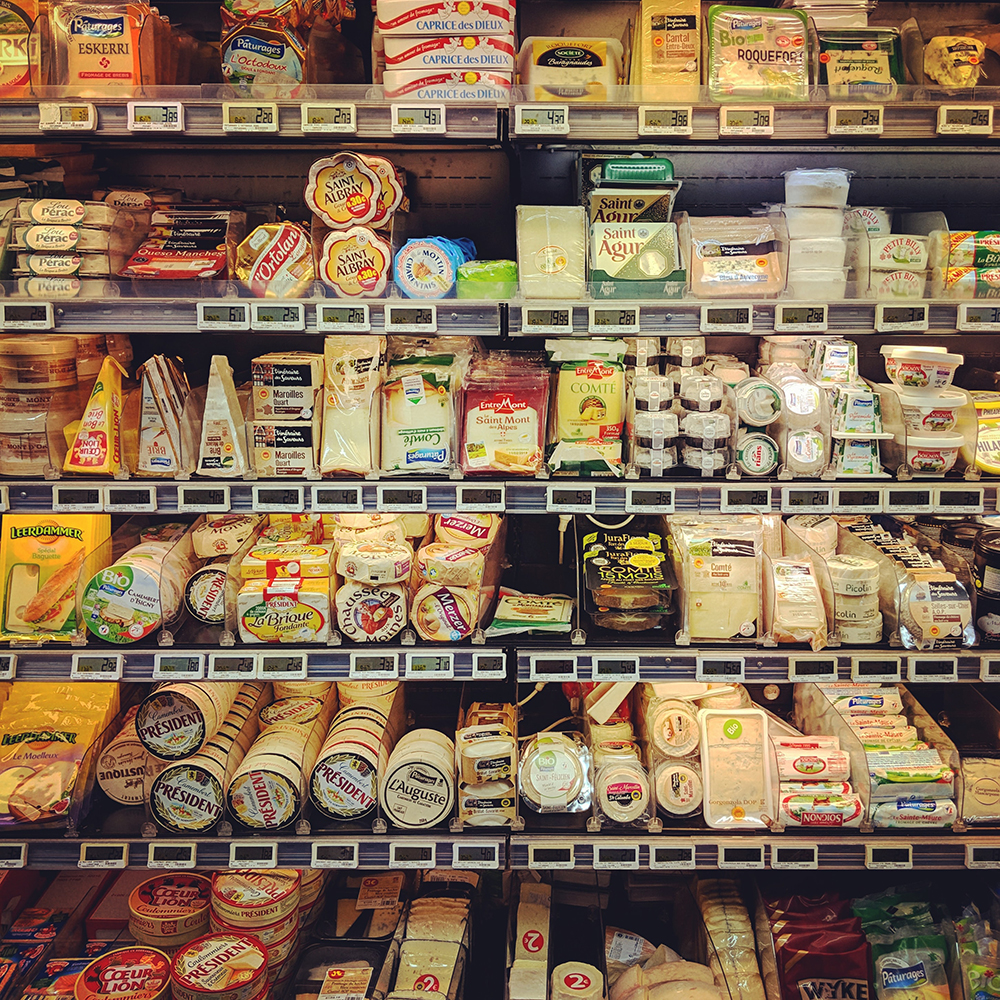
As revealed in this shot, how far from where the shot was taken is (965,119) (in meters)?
2.07

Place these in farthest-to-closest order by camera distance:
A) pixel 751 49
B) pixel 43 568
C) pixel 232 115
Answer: pixel 43 568
pixel 751 49
pixel 232 115

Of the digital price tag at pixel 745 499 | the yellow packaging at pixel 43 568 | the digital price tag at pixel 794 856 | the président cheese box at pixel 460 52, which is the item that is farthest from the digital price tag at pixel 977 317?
the yellow packaging at pixel 43 568

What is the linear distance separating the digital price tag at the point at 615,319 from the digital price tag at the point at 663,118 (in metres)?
0.42

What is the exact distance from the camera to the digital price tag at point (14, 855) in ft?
7.42

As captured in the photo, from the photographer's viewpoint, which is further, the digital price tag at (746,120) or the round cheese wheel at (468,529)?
the round cheese wheel at (468,529)

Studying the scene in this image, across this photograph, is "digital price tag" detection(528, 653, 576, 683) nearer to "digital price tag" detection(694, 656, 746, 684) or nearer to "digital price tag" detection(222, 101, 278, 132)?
"digital price tag" detection(694, 656, 746, 684)

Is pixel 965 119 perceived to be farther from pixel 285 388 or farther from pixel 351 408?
pixel 285 388

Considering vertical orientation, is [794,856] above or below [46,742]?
below

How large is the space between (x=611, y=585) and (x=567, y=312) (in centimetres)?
73

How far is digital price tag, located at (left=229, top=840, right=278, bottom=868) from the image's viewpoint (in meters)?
2.28

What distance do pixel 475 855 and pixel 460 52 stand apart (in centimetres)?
204

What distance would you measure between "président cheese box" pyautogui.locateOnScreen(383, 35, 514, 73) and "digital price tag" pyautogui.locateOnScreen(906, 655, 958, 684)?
183cm

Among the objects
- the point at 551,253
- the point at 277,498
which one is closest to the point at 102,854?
the point at 277,498

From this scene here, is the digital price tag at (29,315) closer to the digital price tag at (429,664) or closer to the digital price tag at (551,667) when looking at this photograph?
the digital price tag at (429,664)
